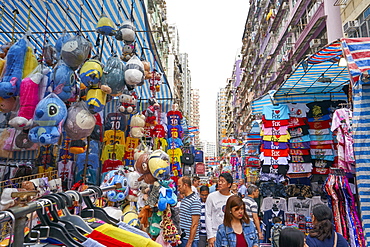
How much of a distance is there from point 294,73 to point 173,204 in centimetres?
370

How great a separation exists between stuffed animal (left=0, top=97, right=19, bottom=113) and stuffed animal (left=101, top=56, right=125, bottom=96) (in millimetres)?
1024

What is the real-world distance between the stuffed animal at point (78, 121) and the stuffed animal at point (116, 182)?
125 centimetres

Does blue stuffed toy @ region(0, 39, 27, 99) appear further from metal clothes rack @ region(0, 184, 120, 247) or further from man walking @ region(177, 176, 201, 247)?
man walking @ region(177, 176, 201, 247)

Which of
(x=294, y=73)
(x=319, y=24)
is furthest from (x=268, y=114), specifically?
(x=319, y=24)

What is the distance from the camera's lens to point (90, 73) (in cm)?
337

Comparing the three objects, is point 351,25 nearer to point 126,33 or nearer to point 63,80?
point 126,33

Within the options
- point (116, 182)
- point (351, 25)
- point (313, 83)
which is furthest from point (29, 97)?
point (351, 25)

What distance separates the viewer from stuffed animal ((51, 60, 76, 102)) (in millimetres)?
3109

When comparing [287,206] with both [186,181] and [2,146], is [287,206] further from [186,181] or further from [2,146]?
[2,146]

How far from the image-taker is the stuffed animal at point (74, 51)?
313 cm

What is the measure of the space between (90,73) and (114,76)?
0.30 m

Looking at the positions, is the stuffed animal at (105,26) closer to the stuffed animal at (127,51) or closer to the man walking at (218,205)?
the stuffed animal at (127,51)

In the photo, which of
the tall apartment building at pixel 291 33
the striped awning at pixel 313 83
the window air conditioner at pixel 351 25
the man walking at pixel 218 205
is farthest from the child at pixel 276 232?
the tall apartment building at pixel 291 33

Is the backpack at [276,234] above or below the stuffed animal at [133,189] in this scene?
below
